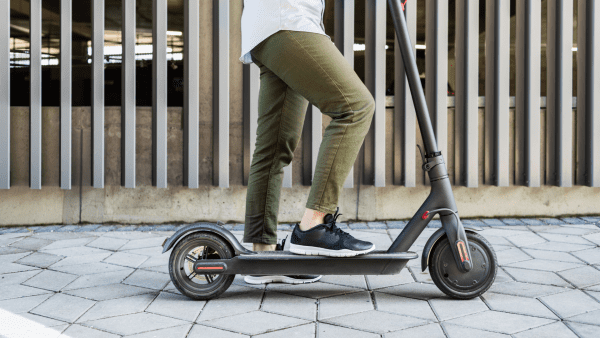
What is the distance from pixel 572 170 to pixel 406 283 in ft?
7.56

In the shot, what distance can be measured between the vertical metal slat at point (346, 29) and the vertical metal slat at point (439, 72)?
1.89 ft

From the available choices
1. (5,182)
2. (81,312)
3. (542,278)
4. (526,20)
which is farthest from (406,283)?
(5,182)

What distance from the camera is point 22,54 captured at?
389 centimetres

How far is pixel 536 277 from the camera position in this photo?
2363 millimetres

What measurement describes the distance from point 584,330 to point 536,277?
672mm

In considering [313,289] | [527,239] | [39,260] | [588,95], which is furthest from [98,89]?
[588,95]

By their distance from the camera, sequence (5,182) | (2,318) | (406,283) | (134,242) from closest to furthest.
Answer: (2,318) < (406,283) < (134,242) < (5,182)

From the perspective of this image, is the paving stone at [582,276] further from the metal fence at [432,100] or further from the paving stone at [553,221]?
the metal fence at [432,100]

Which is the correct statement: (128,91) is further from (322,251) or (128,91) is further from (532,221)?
(532,221)

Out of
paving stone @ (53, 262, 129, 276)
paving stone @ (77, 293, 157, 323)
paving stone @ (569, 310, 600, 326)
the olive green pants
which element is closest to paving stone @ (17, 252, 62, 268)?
paving stone @ (53, 262, 129, 276)

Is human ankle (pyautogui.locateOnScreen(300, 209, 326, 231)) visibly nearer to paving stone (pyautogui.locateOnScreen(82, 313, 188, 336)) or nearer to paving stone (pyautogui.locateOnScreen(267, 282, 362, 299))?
paving stone (pyautogui.locateOnScreen(267, 282, 362, 299))

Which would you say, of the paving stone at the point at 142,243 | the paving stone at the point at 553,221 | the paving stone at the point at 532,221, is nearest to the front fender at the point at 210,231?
the paving stone at the point at 142,243

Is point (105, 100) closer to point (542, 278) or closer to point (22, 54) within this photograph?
point (22, 54)

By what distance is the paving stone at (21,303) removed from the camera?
1.97m
